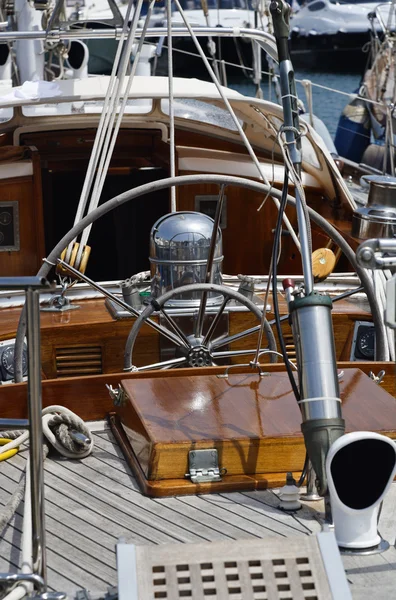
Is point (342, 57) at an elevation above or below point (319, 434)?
below

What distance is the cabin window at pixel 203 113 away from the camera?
6.53m

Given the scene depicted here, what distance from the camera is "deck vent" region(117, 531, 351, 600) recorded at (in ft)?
7.12

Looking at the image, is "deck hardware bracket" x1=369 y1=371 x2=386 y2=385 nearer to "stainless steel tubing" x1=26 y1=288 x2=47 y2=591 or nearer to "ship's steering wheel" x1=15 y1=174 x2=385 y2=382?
"ship's steering wheel" x1=15 y1=174 x2=385 y2=382

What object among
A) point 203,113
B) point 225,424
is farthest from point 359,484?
point 203,113

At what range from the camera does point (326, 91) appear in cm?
2622

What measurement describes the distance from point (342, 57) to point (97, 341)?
3085 cm

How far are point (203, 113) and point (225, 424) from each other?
3.83 meters

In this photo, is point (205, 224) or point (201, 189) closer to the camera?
point (205, 224)

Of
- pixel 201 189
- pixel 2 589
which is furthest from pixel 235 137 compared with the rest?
pixel 2 589

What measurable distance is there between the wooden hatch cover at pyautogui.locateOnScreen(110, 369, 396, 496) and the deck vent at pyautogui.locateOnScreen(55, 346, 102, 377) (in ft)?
4.23

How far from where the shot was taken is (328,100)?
2522 centimetres

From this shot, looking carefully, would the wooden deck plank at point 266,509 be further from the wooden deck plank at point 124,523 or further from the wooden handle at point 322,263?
the wooden handle at point 322,263

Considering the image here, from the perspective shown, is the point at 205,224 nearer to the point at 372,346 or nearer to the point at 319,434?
the point at 372,346

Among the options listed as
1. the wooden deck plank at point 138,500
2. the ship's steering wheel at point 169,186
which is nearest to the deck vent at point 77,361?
the ship's steering wheel at point 169,186
